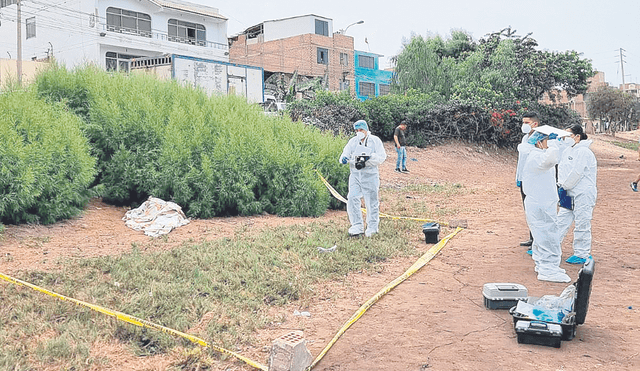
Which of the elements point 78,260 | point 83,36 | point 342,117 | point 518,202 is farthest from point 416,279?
point 83,36

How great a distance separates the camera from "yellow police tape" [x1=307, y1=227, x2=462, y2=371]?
4678mm

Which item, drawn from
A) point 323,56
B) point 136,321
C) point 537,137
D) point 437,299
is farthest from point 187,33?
point 136,321

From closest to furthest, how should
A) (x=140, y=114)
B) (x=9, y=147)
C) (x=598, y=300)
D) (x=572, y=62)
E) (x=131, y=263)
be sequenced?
(x=598, y=300) → (x=131, y=263) → (x=9, y=147) → (x=140, y=114) → (x=572, y=62)

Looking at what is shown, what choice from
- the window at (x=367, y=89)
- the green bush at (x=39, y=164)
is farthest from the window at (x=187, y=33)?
the green bush at (x=39, y=164)

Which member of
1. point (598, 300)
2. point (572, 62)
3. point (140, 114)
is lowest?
point (598, 300)

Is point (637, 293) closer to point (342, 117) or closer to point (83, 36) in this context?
point (342, 117)

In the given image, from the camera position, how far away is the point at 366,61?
49.8 m

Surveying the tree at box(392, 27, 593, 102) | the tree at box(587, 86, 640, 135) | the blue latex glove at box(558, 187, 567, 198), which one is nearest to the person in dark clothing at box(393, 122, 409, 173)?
the tree at box(392, 27, 593, 102)

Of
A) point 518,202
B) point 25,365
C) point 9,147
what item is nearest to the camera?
point 25,365

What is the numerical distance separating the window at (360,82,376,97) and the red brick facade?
166 centimetres

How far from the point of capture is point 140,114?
991 cm

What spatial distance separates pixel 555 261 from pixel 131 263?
5097 mm

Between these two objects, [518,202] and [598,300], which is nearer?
[598,300]

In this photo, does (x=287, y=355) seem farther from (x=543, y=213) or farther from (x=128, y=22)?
(x=128, y=22)
